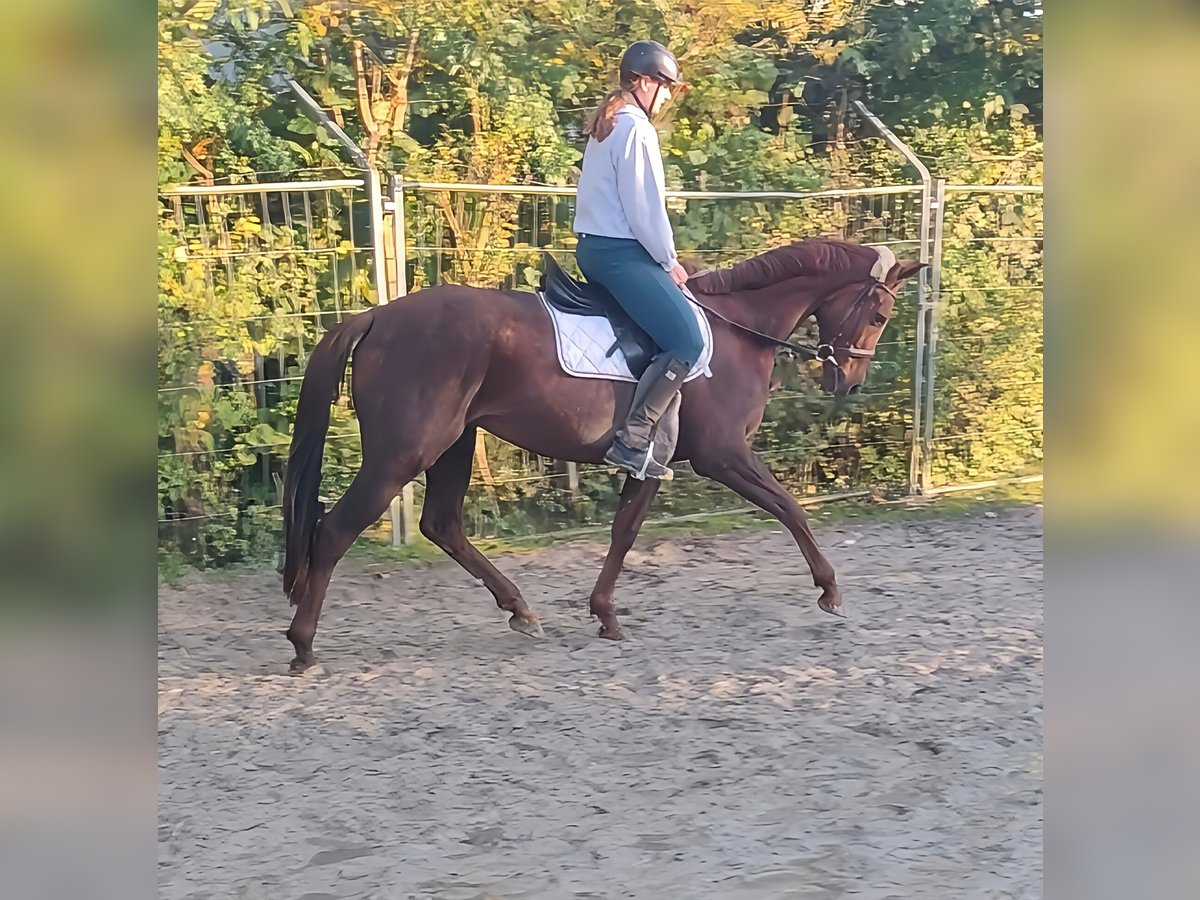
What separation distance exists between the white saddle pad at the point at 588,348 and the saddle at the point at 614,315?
0.05 feet

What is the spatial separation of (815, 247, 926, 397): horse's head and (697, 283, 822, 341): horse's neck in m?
0.07

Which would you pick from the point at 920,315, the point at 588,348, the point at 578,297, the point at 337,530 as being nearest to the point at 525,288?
the point at 578,297

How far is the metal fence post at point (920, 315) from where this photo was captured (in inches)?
164

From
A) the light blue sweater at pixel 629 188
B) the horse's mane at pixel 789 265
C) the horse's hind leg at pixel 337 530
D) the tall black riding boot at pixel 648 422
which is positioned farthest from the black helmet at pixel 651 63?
the horse's hind leg at pixel 337 530

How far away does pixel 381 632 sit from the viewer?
150 inches

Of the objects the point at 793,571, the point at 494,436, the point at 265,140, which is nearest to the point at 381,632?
the point at 494,436

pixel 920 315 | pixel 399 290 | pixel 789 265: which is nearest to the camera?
pixel 399 290

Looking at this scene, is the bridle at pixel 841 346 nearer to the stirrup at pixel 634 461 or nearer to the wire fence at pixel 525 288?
the wire fence at pixel 525 288

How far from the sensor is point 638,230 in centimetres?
378

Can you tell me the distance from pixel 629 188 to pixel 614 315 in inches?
17.4

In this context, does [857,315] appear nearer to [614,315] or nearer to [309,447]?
[614,315]

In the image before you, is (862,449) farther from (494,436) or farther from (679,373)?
(494,436)

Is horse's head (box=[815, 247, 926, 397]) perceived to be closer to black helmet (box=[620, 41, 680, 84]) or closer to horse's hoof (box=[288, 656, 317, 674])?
black helmet (box=[620, 41, 680, 84])
